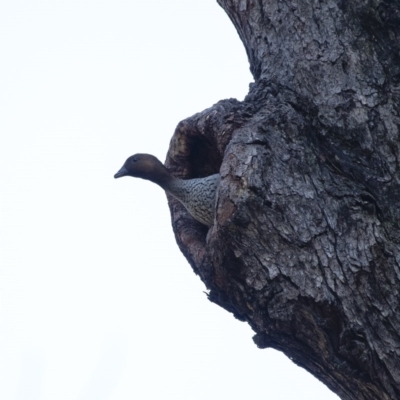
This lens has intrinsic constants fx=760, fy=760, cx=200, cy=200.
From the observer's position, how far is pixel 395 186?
3354 millimetres

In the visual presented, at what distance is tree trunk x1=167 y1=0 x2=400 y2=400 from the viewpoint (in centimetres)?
316

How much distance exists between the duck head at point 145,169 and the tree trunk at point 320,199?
3.07 feet

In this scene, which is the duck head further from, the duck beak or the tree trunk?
the tree trunk

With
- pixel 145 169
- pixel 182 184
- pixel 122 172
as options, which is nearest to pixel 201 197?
pixel 182 184

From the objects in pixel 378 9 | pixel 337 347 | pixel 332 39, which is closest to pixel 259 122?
pixel 332 39

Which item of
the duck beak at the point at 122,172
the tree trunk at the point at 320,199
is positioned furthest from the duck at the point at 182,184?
the tree trunk at the point at 320,199

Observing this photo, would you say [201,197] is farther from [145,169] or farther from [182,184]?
[145,169]

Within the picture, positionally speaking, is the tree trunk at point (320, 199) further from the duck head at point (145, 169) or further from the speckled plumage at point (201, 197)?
the duck head at point (145, 169)

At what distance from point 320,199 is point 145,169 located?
1.95m

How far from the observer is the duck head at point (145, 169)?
489cm

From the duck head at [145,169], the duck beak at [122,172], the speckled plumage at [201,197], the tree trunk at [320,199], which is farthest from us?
the duck beak at [122,172]

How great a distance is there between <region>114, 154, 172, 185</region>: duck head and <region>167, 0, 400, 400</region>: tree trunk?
0.94 meters

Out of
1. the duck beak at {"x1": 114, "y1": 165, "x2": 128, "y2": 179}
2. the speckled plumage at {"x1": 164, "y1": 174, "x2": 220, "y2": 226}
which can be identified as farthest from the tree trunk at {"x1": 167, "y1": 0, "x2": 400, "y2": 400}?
the duck beak at {"x1": 114, "y1": 165, "x2": 128, "y2": 179}

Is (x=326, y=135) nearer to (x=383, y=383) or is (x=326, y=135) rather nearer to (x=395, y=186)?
(x=395, y=186)
